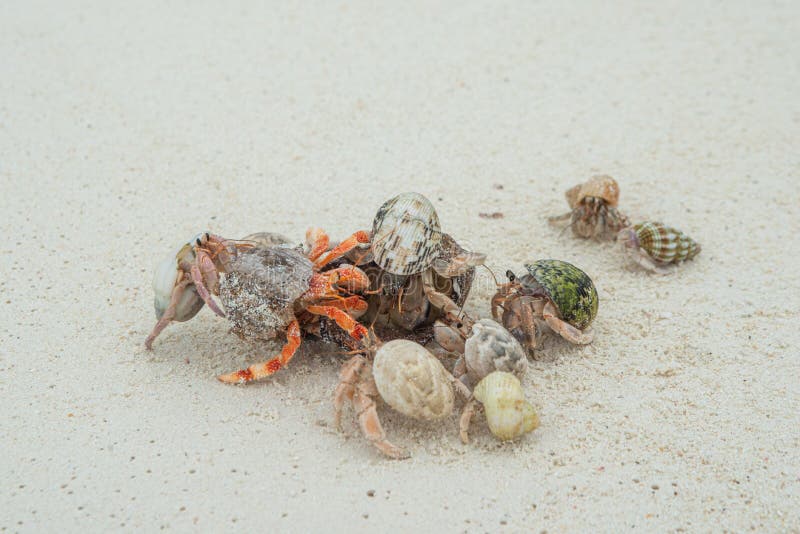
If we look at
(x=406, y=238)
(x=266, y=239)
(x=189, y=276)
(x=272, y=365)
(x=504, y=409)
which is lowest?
(x=272, y=365)

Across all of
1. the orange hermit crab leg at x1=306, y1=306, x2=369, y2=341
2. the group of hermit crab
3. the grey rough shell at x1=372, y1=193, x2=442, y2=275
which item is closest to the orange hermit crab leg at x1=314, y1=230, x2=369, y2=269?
the group of hermit crab

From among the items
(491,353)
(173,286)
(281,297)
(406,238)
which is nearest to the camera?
(491,353)

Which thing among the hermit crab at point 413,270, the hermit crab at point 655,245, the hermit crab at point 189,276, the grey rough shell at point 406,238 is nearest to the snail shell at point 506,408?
the hermit crab at point 413,270

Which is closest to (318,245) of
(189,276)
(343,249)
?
(343,249)

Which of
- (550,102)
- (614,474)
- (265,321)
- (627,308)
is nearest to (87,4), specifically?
(550,102)

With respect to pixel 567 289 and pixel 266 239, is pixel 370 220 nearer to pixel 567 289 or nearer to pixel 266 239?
pixel 266 239

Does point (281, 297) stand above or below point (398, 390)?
above
